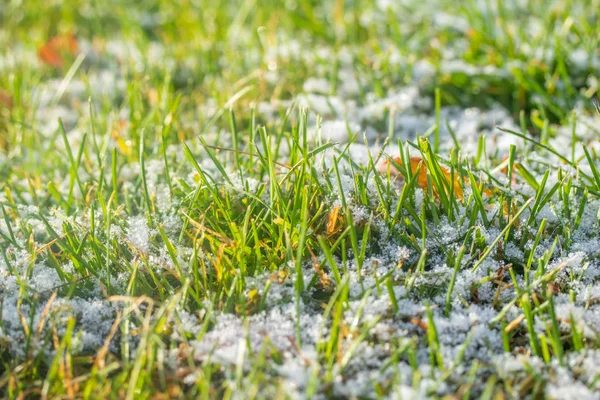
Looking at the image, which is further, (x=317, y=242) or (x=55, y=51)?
(x=55, y=51)

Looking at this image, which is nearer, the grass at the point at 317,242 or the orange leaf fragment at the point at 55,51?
the grass at the point at 317,242

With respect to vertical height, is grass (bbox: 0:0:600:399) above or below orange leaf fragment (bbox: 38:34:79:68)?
below

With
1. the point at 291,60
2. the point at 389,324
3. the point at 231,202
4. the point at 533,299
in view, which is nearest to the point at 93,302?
the point at 231,202

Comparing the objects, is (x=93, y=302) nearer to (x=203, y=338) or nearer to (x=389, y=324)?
(x=203, y=338)

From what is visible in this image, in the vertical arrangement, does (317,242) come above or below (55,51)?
below

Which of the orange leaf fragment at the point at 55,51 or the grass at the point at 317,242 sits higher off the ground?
the orange leaf fragment at the point at 55,51

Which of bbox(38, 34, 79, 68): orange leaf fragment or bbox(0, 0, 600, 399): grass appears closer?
bbox(0, 0, 600, 399): grass

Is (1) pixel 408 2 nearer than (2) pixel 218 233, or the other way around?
(2) pixel 218 233

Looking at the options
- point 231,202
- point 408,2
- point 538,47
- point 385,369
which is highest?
point 408,2
